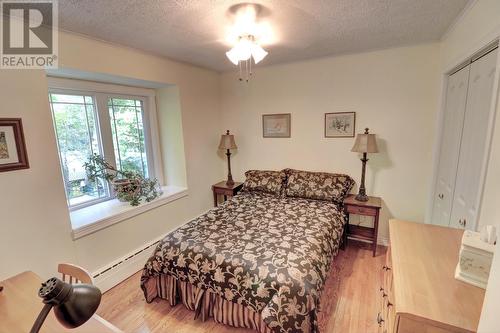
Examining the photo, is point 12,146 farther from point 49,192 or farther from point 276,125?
point 276,125

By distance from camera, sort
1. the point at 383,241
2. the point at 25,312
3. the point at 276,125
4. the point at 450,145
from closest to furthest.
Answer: the point at 25,312
the point at 450,145
the point at 383,241
the point at 276,125

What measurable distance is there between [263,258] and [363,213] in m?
1.49

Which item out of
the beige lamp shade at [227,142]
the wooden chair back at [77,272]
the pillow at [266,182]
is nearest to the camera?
the wooden chair back at [77,272]

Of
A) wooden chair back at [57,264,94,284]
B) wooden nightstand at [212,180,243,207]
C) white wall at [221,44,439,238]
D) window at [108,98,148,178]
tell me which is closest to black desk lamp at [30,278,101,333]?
wooden chair back at [57,264,94,284]

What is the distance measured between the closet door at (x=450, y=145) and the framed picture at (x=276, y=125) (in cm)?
166

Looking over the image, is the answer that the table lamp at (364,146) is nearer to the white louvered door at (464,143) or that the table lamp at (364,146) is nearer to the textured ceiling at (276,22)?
the white louvered door at (464,143)

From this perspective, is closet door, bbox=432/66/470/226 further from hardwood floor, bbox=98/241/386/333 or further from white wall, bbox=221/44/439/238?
hardwood floor, bbox=98/241/386/333

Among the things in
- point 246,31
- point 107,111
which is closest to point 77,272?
point 107,111

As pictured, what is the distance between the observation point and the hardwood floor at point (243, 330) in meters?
1.75

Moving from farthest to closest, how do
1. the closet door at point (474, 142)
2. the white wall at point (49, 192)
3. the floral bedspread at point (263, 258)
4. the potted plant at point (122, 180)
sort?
1. the potted plant at point (122, 180)
2. the white wall at point (49, 192)
3. the floral bedspread at point (263, 258)
4. the closet door at point (474, 142)

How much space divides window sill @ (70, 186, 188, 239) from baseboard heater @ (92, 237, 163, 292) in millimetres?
389

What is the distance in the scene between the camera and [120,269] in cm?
228

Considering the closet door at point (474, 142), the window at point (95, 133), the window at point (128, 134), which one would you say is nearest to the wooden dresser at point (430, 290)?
the closet door at point (474, 142)

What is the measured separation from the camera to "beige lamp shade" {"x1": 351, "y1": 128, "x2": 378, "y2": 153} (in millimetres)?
2553
